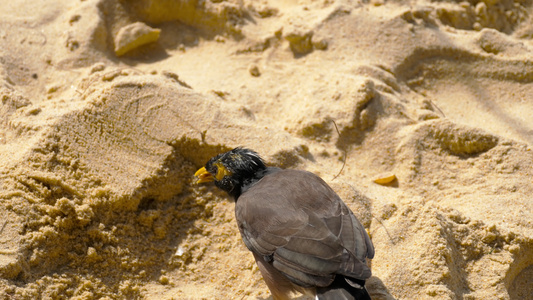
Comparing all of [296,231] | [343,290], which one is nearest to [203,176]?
[296,231]

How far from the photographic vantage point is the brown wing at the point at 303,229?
10.5 ft

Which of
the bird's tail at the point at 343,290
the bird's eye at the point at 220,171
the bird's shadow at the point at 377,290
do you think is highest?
the bird's eye at the point at 220,171

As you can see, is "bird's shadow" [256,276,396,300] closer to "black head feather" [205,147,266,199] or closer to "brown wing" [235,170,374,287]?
"brown wing" [235,170,374,287]

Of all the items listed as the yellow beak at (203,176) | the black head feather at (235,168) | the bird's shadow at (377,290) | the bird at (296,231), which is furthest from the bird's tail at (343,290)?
the yellow beak at (203,176)

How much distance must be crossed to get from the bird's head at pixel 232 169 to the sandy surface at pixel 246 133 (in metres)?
0.28

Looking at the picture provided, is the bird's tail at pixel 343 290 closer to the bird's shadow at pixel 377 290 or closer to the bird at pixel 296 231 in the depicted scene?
the bird at pixel 296 231

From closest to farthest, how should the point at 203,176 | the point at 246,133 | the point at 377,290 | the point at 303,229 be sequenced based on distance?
the point at 303,229
the point at 377,290
the point at 203,176
the point at 246,133

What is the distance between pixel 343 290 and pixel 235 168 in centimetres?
128

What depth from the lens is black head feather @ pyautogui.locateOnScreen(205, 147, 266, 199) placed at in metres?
3.93

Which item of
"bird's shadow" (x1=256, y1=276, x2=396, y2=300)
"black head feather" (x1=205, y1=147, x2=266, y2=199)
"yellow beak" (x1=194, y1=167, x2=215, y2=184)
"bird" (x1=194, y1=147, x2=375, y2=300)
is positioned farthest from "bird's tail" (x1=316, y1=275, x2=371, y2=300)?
"yellow beak" (x1=194, y1=167, x2=215, y2=184)

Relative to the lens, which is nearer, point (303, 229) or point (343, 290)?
point (343, 290)

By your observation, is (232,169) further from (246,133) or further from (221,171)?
(246,133)

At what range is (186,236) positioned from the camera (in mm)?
4043

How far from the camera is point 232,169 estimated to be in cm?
393
